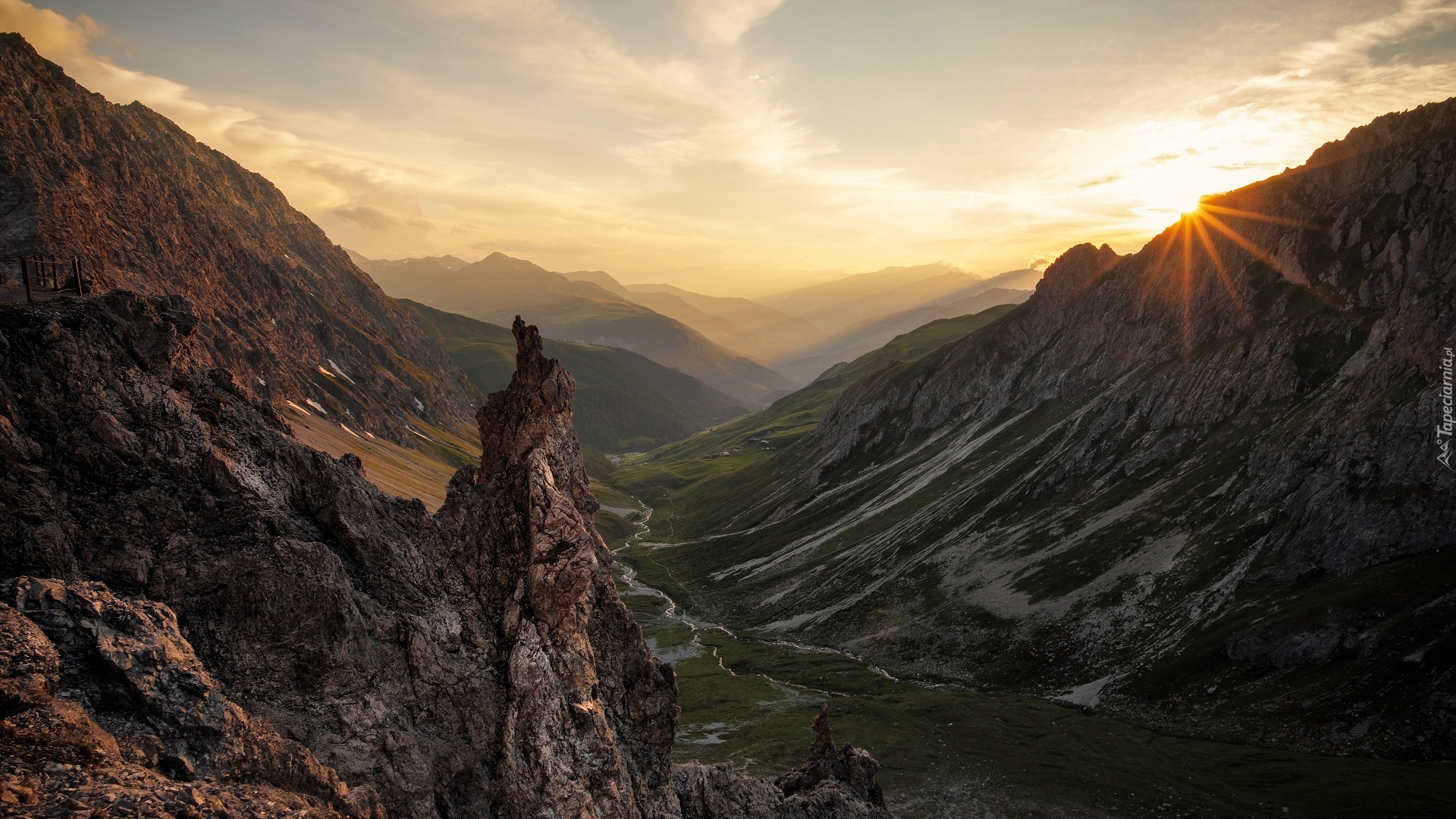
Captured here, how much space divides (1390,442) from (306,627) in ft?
407

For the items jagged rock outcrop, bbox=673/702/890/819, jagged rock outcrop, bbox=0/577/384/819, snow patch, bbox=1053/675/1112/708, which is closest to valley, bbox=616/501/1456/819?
snow patch, bbox=1053/675/1112/708

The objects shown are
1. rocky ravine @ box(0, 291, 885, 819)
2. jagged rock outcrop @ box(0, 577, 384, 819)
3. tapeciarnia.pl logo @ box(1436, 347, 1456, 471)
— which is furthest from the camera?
tapeciarnia.pl logo @ box(1436, 347, 1456, 471)

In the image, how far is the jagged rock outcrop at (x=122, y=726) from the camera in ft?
60.2

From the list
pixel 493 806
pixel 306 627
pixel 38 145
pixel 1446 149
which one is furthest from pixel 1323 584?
pixel 38 145

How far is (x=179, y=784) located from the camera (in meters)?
20.6

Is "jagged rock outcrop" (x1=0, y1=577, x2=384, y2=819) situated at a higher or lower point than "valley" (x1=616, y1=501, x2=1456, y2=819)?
higher

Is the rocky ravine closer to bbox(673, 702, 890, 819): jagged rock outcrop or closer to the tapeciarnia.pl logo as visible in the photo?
bbox(673, 702, 890, 819): jagged rock outcrop

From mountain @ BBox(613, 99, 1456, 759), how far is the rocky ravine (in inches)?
3235

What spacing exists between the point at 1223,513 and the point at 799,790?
93.0 metres

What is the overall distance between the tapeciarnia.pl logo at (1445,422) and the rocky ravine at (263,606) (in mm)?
106652

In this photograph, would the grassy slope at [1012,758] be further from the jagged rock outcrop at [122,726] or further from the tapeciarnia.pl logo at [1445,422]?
the jagged rock outcrop at [122,726]

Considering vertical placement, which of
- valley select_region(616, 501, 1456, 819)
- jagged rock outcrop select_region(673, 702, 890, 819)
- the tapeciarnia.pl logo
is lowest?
valley select_region(616, 501, 1456, 819)

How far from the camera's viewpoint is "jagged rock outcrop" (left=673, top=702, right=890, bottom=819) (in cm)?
4531

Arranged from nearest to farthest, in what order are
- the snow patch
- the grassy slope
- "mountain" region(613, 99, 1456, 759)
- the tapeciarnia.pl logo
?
1. the grassy slope
2. "mountain" region(613, 99, 1456, 759)
3. the tapeciarnia.pl logo
4. the snow patch
